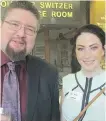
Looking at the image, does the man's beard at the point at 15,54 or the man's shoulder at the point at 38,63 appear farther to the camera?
the man's shoulder at the point at 38,63

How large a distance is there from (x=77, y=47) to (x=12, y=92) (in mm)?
472

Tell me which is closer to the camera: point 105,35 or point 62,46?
point 105,35

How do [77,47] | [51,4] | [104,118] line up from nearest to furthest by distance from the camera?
[104,118]
[77,47]
[51,4]

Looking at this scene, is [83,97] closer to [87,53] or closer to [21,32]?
[87,53]

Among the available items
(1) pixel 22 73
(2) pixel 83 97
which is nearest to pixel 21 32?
(1) pixel 22 73

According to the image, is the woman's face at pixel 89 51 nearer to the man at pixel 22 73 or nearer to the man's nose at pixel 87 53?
the man's nose at pixel 87 53

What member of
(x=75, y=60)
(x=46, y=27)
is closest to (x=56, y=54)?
(x=46, y=27)

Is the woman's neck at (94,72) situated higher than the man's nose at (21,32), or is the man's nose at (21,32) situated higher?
the man's nose at (21,32)

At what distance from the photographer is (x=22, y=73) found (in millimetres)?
1639

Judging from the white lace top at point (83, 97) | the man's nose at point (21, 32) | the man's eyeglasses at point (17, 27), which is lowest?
the white lace top at point (83, 97)

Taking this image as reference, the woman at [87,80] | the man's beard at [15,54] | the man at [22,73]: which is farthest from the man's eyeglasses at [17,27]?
the woman at [87,80]

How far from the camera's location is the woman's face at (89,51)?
62.6 inches

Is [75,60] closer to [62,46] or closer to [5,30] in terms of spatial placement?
[5,30]

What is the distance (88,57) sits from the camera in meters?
1.60
